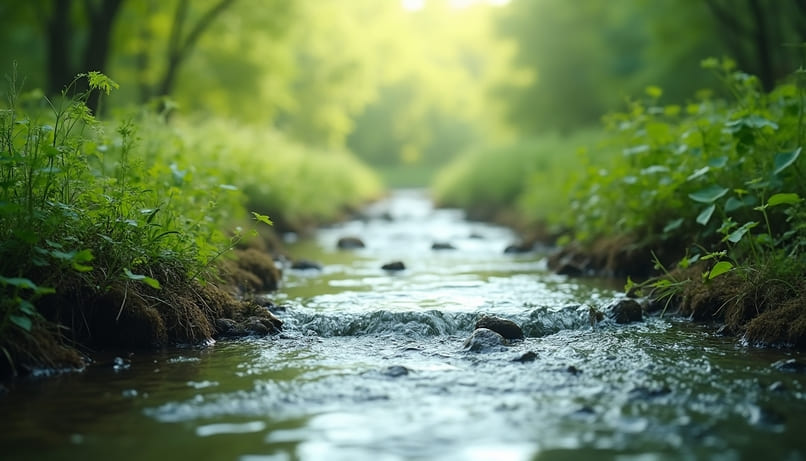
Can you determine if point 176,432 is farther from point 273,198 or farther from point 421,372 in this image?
point 273,198

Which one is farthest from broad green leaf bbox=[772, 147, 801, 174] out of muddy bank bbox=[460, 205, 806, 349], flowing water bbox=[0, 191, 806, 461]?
flowing water bbox=[0, 191, 806, 461]

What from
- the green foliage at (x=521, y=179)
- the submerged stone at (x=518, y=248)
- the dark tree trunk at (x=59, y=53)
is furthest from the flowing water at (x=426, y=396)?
the dark tree trunk at (x=59, y=53)

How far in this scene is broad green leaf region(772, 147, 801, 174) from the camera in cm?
571

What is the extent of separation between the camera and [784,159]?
5832 millimetres

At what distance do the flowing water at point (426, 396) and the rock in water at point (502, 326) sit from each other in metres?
0.20

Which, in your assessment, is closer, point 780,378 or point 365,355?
point 780,378

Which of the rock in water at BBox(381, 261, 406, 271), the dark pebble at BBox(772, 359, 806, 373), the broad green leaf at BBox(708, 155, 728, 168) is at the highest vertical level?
the broad green leaf at BBox(708, 155, 728, 168)

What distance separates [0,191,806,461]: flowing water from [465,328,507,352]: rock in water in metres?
0.10

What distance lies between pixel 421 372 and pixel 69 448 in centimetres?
200

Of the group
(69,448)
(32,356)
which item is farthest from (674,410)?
(32,356)

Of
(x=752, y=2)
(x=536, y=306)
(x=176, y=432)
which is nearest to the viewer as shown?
(x=176, y=432)

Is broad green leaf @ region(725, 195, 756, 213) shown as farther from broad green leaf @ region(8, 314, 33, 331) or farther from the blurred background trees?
broad green leaf @ region(8, 314, 33, 331)

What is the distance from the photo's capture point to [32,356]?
15.2ft

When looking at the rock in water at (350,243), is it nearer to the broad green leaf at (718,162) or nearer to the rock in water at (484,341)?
the broad green leaf at (718,162)
